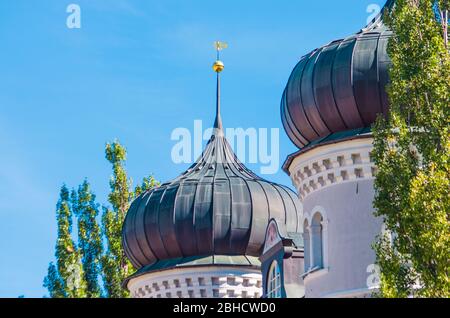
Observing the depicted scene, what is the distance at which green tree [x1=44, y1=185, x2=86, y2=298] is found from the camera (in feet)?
127

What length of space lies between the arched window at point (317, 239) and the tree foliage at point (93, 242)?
11.9 m

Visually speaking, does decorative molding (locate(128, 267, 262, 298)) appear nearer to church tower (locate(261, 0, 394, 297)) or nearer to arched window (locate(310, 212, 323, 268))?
church tower (locate(261, 0, 394, 297))

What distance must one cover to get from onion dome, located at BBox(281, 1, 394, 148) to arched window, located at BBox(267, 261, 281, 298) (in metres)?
3.38

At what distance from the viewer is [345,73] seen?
28.6m

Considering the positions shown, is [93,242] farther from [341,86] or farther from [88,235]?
[341,86]

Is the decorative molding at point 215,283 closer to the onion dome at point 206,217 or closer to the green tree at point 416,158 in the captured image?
the onion dome at point 206,217

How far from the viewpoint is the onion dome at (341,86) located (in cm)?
2839

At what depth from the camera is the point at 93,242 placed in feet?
137

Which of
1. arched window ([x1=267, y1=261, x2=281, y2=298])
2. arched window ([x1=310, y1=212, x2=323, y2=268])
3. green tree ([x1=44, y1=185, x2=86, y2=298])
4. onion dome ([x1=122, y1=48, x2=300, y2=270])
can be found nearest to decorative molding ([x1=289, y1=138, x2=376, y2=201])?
arched window ([x1=310, y1=212, x2=323, y2=268])

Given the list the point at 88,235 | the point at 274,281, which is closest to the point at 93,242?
the point at 88,235

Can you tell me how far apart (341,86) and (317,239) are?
10.5 feet

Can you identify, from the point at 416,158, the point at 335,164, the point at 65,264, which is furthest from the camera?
the point at 65,264

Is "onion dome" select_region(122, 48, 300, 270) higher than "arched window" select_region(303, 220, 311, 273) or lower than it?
higher
